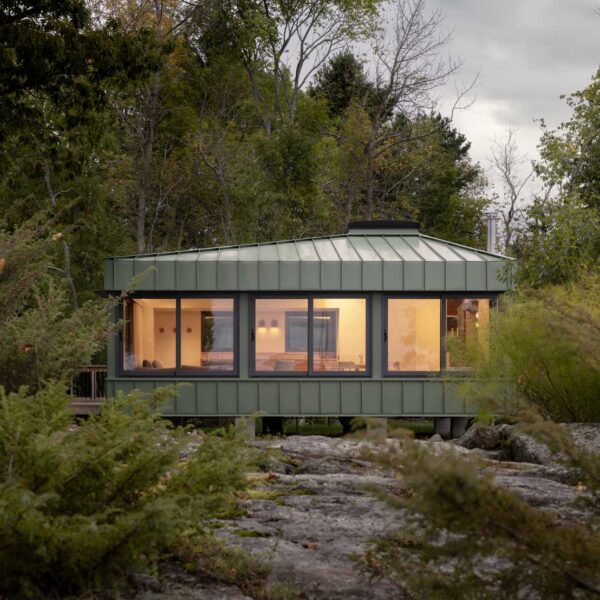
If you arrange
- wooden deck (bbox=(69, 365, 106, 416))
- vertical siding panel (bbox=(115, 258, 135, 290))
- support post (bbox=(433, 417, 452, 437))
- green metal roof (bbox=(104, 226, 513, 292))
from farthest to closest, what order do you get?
1. wooden deck (bbox=(69, 365, 106, 416))
2. support post (bbox=(433, 417, 452, 437))
3. vertical siding panel (bbox=(115, 258, 135, 290))
4. green metal roof (bbox=(104, 226, 513, 292))

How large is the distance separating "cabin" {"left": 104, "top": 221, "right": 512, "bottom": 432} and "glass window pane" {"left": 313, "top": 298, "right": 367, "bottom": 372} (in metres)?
0.01

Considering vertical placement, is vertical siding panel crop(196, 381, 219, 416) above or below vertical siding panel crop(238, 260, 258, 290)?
below

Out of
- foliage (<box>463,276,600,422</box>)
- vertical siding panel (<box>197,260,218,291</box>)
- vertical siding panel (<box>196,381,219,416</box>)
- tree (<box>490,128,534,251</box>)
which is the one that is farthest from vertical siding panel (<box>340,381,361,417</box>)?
tree (<box>490,128,534,251</box>)

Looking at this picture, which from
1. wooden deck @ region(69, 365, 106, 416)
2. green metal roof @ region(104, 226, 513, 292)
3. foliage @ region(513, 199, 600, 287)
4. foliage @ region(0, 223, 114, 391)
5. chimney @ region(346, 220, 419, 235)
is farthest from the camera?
chimney @ region(346, 220, 419, 235)

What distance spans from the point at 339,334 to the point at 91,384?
4.48 meters

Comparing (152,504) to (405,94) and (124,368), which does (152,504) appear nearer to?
(124,368)

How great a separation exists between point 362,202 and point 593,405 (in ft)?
63.8

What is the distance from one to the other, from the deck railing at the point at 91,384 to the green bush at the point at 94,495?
1070 centimetres

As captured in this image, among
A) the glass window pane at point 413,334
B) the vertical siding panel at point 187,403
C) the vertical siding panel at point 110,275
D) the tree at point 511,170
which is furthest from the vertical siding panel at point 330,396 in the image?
the tree at point 511,170

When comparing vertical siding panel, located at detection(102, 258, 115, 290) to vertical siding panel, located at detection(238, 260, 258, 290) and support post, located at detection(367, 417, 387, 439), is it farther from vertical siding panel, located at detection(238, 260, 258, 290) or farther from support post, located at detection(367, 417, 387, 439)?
support post, located at detection(367, 417, 387, 439)

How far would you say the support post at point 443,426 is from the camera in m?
12.4

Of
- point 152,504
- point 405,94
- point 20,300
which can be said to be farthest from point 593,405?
point 405,94

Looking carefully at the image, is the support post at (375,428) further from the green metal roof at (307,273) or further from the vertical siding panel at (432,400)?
the vertical siding panel at (432,400)

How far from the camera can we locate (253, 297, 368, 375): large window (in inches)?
472
